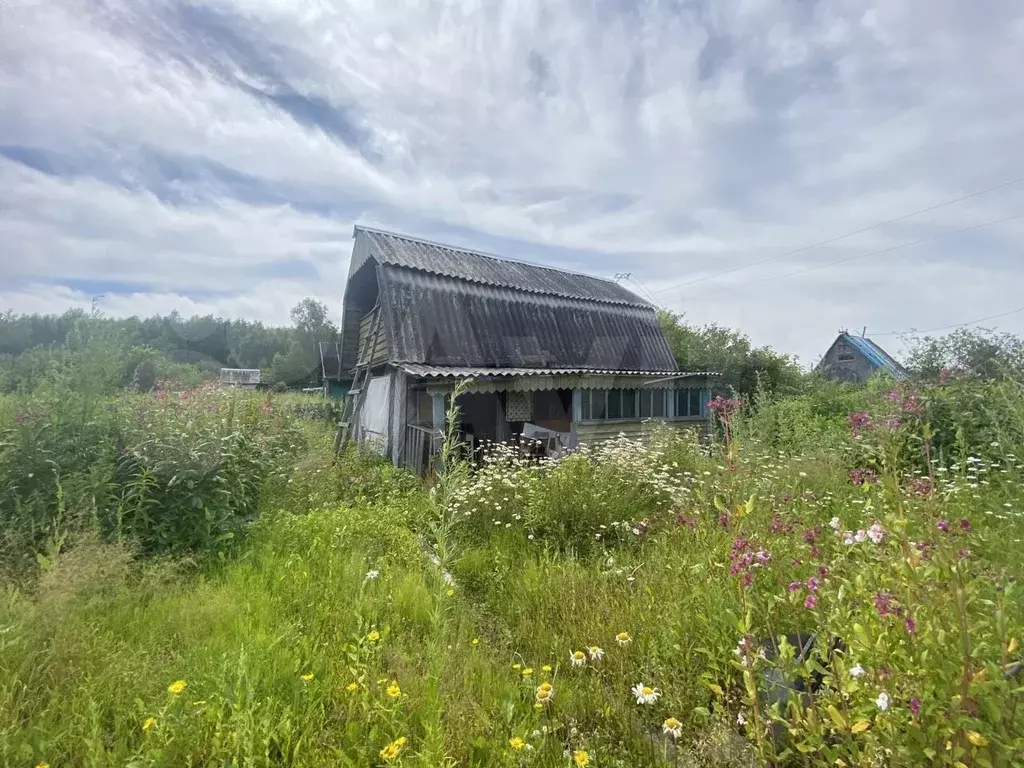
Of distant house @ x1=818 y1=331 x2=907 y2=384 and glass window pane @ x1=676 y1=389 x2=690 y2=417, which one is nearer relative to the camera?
glass window pane @ x1=676 y1=389 x2=690 y2=417

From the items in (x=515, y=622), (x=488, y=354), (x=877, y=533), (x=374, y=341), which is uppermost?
(x=374, y=341)

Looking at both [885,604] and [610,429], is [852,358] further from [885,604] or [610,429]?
[885,604]

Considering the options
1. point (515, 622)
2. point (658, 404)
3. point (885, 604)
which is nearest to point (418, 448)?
point (515, 622)

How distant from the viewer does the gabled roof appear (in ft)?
34.6

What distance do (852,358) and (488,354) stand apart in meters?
27.9

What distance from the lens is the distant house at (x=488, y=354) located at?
970 cm

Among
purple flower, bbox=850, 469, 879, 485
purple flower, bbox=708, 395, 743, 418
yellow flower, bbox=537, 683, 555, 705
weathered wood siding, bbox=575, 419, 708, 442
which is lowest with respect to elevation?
yellow flower, bbox=537, 683, 555, 705

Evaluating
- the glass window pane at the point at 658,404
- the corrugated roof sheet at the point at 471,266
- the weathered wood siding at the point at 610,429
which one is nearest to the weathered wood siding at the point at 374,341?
the corrugated roof sheet at the point at 471,266

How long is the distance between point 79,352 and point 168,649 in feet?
10.3

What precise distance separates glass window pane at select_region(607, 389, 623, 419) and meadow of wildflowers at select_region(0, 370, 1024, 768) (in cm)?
693

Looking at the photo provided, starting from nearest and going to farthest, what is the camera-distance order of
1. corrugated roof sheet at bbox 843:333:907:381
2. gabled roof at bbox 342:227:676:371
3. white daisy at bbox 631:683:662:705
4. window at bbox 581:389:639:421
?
white daisy at bbox 631:683:662:705
gabled roof at bbox 342:227:676:371
window at bbox 581:389:639:421
corrugated roof sheet at bbox 843:333:907:381

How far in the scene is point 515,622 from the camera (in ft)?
11.6

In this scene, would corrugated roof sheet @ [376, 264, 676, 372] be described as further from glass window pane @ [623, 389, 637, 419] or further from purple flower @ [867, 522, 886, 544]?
purple flower @ [867, 522, 886, 544]

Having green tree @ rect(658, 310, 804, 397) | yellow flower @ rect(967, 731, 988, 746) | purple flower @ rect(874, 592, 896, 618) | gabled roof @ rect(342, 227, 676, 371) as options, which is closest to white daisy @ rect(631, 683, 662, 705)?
purple flower @ rect(874, 592, 896, 618)
